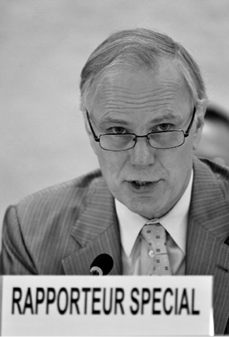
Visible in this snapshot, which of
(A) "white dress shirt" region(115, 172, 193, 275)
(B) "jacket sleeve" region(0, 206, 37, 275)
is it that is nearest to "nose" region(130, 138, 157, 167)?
(A) "white dress shirt" region(115, 172, 193, 275)

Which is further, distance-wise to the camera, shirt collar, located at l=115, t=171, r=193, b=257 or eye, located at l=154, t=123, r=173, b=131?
shirt collar, located at l=115, t=171, r=193, b=257

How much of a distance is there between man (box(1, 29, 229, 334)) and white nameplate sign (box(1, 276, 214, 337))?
0.51m

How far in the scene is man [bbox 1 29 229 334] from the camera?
191cm

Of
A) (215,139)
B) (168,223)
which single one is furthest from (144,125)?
(215,139)

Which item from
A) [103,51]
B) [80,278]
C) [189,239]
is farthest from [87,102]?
[80,278]

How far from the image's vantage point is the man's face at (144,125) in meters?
1.90

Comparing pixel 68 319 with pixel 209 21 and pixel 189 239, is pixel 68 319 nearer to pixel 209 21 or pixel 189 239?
pixel 189 239

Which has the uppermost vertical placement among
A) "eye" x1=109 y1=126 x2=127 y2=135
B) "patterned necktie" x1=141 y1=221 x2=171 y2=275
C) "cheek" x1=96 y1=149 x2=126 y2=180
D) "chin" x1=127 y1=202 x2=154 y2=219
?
"eye" x1=109 y1=126 x2=127 y2=135

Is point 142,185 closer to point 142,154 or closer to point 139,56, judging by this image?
point 142,154

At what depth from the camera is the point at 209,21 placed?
4840 mm

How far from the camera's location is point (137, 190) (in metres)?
1.96

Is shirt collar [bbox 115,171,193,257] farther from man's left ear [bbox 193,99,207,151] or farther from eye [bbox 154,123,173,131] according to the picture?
eye [bbox 154,123,173,131]

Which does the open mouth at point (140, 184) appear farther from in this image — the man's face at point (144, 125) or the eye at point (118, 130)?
the eye at point (118, 130)

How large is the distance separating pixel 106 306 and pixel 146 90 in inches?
25.6
